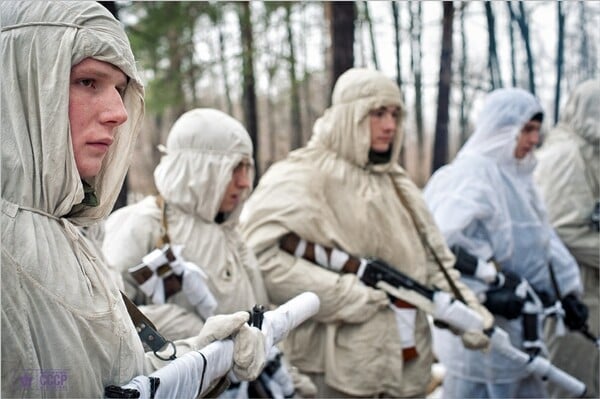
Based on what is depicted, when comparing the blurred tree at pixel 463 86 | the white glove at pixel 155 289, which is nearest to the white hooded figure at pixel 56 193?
the white glove at pixel 155 289

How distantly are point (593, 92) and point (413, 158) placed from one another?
3.72m

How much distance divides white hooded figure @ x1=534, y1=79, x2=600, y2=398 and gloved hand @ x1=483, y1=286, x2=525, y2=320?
2.85ft

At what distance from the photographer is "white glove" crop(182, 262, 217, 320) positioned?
251cm

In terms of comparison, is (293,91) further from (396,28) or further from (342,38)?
(342,38)

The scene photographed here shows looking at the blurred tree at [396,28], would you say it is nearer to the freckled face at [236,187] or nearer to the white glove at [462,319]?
the white glove at [462,319]

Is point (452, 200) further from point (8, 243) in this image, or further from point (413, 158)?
point (413, 158)

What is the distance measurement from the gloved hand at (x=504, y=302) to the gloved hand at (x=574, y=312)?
1.69 ft

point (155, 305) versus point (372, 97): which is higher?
point (372, 97)

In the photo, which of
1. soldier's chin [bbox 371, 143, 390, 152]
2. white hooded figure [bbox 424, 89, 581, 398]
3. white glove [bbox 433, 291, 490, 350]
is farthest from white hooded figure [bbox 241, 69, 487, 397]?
white hooded figure [bbox 424, 89, 581, 398]

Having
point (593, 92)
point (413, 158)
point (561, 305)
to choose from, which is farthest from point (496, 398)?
point (413, 158)

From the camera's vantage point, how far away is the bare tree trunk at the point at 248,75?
782cm

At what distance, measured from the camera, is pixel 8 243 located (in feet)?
4.08

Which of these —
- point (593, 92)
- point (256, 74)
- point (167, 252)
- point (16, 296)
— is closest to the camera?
point (16, 296)

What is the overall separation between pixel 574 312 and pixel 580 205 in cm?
78
